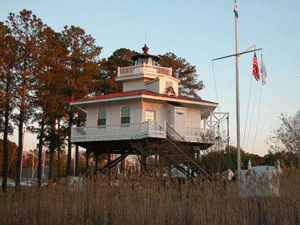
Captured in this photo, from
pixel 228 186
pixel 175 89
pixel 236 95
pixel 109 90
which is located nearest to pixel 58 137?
pixel 109 90

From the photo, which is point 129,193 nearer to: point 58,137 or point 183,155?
point 183,155

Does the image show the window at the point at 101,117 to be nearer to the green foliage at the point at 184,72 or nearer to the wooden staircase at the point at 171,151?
the wooden staircase at the point at 171,151

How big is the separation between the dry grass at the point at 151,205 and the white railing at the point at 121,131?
12893 mm

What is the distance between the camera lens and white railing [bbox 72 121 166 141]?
79.9 ft

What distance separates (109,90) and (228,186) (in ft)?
109

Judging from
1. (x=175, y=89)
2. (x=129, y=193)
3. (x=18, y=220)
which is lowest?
(x=18, y=220)

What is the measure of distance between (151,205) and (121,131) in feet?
56.3

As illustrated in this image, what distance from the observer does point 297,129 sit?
96.9 ft

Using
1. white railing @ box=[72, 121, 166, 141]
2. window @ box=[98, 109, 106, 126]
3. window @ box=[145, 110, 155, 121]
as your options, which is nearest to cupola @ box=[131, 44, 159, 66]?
window @ box=[98, 109, 106, 126]

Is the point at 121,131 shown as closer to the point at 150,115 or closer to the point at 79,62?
the point at 150,115

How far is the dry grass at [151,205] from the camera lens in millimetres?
8211

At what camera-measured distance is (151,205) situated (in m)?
9.30

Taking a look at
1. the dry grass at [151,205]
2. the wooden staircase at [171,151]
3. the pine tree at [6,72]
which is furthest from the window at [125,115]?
the dry grass at [151,205]

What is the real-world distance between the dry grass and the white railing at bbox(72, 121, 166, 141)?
12.9m
